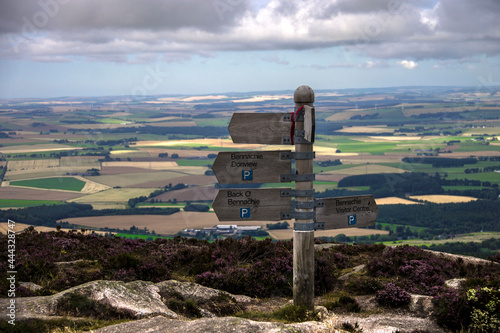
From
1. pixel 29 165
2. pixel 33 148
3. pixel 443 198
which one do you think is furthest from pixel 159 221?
pixel 33 148

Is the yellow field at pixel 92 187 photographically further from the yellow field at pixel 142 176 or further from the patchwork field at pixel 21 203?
the patchwork field at pixel 21 203

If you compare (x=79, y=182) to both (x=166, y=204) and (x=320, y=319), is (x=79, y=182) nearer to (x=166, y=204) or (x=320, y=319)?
(x=166, y=204)

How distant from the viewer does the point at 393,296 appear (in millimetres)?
9891

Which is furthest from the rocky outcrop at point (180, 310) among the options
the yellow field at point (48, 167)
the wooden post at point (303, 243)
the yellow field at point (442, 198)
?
the yellow field at point (48, 167)

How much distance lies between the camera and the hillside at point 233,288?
27.5 feet

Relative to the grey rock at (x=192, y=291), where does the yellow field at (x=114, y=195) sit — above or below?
below

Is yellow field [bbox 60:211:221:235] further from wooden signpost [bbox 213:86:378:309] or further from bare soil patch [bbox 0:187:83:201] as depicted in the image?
wooden signpost [bbox 213:86:378:309]

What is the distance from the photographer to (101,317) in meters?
8.59

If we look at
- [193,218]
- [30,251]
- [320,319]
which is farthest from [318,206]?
[193,218]

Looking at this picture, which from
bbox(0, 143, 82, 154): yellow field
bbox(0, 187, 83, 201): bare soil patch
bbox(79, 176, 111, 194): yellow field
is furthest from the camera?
bbox(0, 143, 82, 154): yellow field

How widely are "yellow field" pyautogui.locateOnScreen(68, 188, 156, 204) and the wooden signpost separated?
7274cm

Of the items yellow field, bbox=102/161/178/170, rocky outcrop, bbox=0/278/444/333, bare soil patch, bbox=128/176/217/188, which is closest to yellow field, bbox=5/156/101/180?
yellow field, bbox=102/161/178/170

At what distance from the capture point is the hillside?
8383 millimetres

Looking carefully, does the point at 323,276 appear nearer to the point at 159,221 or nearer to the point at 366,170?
the point at 159,221
